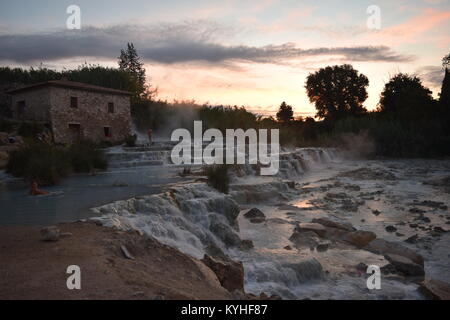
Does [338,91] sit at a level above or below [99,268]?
above

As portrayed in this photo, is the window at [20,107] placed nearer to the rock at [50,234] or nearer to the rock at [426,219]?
the rock at [50,234]

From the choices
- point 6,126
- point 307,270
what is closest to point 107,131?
point 6,126

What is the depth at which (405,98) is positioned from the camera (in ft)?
112

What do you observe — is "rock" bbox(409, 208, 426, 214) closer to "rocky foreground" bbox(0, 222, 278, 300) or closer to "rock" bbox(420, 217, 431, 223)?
"rock" bbox(420, 217, 431, 223)

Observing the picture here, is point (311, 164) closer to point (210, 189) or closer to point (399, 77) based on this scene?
point (210, 189)

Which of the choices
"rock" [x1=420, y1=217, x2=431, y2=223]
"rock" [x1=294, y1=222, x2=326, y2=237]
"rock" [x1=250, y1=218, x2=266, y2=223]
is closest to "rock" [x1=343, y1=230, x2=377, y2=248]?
"rock" [x1=294, y1=222, x2=326, y2=237]

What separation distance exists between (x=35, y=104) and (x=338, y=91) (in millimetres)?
35159

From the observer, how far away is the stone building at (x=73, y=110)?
21.5 m

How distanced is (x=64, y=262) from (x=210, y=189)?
269 inches

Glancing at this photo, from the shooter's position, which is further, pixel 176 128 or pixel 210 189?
pixel 176 128

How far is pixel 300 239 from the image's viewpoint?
8.16 meters

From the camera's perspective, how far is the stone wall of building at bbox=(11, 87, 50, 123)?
70.5ft

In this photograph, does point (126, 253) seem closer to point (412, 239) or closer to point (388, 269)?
point (388, 269)

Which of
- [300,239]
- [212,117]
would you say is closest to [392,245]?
[300,239]
